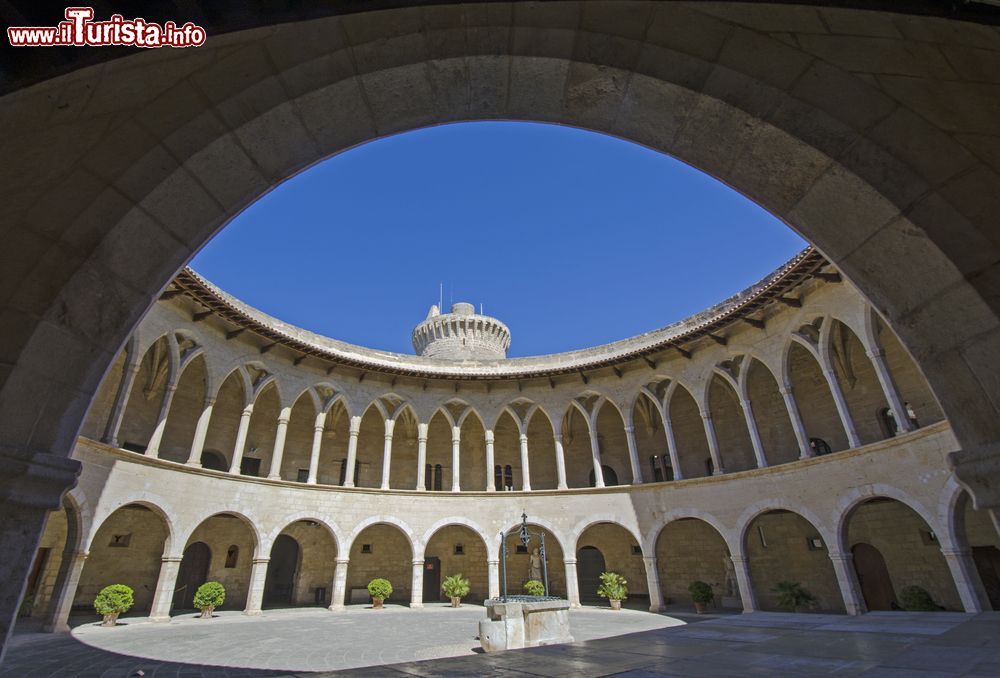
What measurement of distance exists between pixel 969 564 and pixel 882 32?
50.2ft

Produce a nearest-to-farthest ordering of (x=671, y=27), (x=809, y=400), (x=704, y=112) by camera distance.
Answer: (x=671, y=27)
(x=704, y=112)
(x=809, y=400)

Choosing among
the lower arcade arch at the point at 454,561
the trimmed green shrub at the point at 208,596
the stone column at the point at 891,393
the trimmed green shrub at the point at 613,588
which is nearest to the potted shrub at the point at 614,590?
the trimmed green shrub at the point at 613,588

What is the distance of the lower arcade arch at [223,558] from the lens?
769 inches

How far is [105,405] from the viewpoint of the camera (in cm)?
1608

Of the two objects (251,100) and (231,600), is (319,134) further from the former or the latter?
(231,600)

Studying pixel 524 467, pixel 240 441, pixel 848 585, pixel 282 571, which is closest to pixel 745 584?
pixel 848 585

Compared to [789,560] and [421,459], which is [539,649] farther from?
[789,560]

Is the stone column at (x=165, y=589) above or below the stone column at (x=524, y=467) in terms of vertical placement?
below

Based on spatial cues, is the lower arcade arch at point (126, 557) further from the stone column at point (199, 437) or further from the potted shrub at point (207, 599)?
the stone column at point (199, 437)

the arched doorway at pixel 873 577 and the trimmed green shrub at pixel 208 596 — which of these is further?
the arched doorway at pixel 873 577

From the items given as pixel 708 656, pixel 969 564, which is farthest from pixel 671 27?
pixel 969 564

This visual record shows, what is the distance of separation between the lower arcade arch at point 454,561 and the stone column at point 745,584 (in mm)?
11521

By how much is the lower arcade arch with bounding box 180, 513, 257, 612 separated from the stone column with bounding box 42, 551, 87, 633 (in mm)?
6214

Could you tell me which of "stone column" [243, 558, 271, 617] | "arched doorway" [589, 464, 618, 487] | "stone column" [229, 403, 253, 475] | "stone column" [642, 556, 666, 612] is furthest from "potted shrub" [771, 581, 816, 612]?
"stone column" [229, 403, 253, 475]
